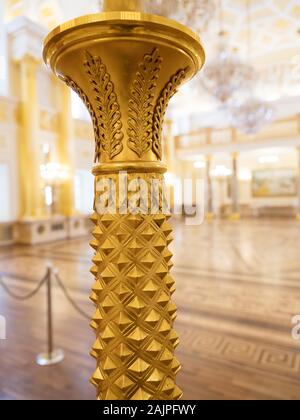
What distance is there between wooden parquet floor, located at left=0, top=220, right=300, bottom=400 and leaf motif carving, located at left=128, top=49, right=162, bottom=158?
220 centimetres

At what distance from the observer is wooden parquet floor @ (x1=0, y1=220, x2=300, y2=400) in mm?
2398

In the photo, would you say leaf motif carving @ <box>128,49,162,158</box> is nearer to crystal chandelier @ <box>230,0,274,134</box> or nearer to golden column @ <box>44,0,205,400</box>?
golden column @ <box>44,0,205,400</box>

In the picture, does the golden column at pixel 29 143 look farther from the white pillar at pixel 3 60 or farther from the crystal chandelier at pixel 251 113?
the crystal chandelier at pixel 251 113

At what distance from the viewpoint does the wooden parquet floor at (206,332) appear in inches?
94.4

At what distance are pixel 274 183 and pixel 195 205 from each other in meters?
17.4

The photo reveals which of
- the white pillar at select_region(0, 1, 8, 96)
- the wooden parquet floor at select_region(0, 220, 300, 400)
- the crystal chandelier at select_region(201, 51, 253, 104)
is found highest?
the white pillar at select_region(0, 1, 8, 96)

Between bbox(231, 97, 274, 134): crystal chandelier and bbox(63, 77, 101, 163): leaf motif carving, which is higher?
bbox(231, 97, 274, 134): crystal chandelier

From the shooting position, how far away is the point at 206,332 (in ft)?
11.1

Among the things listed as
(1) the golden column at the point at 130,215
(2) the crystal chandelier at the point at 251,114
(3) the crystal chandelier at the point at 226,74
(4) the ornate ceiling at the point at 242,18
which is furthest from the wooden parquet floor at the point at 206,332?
(4) the ornate ceiling at the point at 242,18

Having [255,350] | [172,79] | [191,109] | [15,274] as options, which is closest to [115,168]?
[172,79]

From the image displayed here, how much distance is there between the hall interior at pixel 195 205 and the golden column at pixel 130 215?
12 centimetres

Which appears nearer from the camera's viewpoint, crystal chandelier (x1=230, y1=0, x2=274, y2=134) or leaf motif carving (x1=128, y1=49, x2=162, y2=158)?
leaf motif carving (x1=128, y1=49, x2=162, y2=158)

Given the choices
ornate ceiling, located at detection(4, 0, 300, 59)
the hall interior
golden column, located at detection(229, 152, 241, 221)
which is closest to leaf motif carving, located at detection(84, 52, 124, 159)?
the hall interior

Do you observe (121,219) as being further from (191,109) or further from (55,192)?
(191,109)
